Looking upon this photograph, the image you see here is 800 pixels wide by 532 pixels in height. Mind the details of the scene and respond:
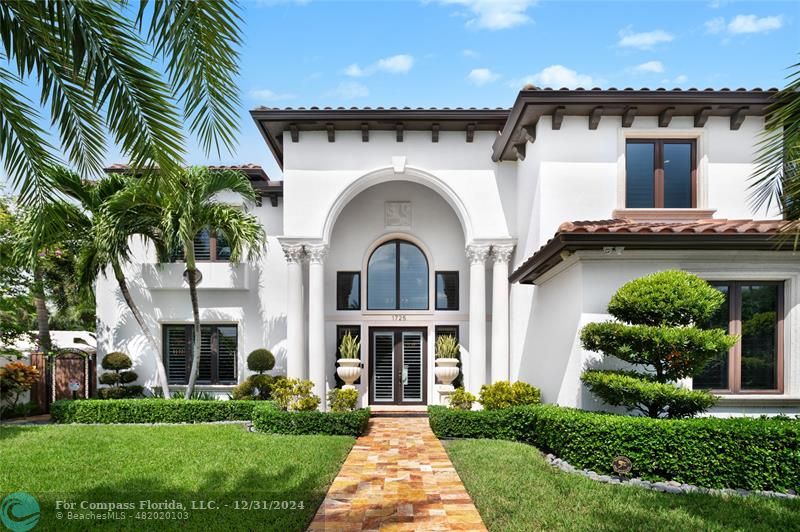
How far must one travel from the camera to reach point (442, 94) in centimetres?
1444

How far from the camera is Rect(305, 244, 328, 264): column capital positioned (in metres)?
13.8

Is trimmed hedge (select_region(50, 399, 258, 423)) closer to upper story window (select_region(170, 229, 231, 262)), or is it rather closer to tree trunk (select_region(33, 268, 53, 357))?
upper story window (select_region(170, 229, 231, 262))

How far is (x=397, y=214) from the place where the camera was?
15.8 meters

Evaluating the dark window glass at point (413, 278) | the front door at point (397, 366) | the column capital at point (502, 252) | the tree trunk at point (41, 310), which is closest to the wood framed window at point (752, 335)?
the column capital at point (502, 252)

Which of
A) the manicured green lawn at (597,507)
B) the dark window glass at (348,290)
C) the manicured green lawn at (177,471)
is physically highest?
the dark window glass at (348,290)

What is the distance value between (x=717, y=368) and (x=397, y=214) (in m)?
9.25

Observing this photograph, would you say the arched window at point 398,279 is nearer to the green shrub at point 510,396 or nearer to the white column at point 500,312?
the white column at point 500,312

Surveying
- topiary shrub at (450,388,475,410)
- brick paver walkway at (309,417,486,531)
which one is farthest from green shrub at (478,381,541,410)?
brick paver walkway at (309,417,486,531)

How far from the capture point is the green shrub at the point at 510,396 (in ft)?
36.4

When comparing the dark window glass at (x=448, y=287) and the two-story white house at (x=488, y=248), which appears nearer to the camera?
the two-story white house at (x=488, y=248)

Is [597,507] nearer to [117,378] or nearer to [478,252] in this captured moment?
[478,252]

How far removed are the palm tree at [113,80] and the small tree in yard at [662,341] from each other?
620 cm

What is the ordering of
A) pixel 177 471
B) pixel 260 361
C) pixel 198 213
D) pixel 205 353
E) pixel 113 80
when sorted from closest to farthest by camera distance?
pixel 113 80 < pixel 177 471 < pixel 198 213 < pixel 260 361 < pixel 205 353

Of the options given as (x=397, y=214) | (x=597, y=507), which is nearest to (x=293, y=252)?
(x=397, y=214)
